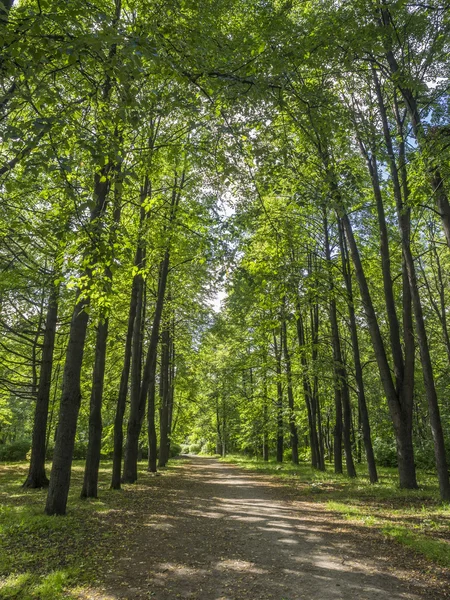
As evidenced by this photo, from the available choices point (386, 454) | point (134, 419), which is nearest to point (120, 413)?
point (134, 419)

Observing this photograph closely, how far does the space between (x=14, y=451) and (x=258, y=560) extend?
906 inches

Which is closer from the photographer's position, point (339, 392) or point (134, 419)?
point (134, 419)

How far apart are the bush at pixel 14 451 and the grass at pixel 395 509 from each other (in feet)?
58.1

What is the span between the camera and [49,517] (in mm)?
7285

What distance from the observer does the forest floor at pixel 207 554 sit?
15.1ft

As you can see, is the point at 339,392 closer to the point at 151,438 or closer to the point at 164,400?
the point at 151,438

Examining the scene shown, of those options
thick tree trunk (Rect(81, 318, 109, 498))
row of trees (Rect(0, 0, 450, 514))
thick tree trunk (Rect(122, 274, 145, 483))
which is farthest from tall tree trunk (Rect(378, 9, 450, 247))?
thick tree trunk (Rect(122, 274, 145, 483))

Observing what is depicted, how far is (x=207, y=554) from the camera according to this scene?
19.9 feet

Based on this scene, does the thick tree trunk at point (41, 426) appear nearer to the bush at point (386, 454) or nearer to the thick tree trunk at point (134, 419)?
the thick tree trunk at point (134, 419)

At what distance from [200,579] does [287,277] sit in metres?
4.32

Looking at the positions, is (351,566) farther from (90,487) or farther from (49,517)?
(90,487)

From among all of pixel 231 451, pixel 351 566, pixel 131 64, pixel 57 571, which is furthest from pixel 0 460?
pixel 231 451

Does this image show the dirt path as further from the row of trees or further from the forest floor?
the row of trees

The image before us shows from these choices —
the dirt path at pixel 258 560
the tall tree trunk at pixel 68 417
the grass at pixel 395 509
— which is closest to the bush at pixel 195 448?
the grass at pixel 395 509
